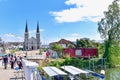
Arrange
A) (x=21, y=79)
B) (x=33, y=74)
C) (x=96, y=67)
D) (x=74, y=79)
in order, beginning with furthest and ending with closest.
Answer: (x=96, y=67) → (x=21, y=79) → (x=74, y=79) → (x=33, y=74)

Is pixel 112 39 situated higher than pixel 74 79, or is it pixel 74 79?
pixel 112 39

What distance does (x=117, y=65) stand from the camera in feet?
161

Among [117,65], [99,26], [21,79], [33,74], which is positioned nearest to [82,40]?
[99,26]

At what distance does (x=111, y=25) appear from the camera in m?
55.9

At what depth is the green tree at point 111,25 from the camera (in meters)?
55.3

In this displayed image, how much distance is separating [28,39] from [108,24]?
14203 centimetres

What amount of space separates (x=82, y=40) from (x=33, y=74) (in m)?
79.4

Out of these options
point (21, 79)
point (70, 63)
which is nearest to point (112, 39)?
point (70, 63)

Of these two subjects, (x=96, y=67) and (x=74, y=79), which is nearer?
(x=74, y=79)

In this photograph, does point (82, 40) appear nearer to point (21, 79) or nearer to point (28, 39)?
point (21, 79)

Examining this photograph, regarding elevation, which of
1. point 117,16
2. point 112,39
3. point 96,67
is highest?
point 117,16

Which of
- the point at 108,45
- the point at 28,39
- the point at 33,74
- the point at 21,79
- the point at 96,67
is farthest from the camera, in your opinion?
the point at 28,39

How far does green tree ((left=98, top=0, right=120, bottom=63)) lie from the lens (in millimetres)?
55312

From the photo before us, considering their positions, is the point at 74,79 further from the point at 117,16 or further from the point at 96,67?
the point at 117,16
